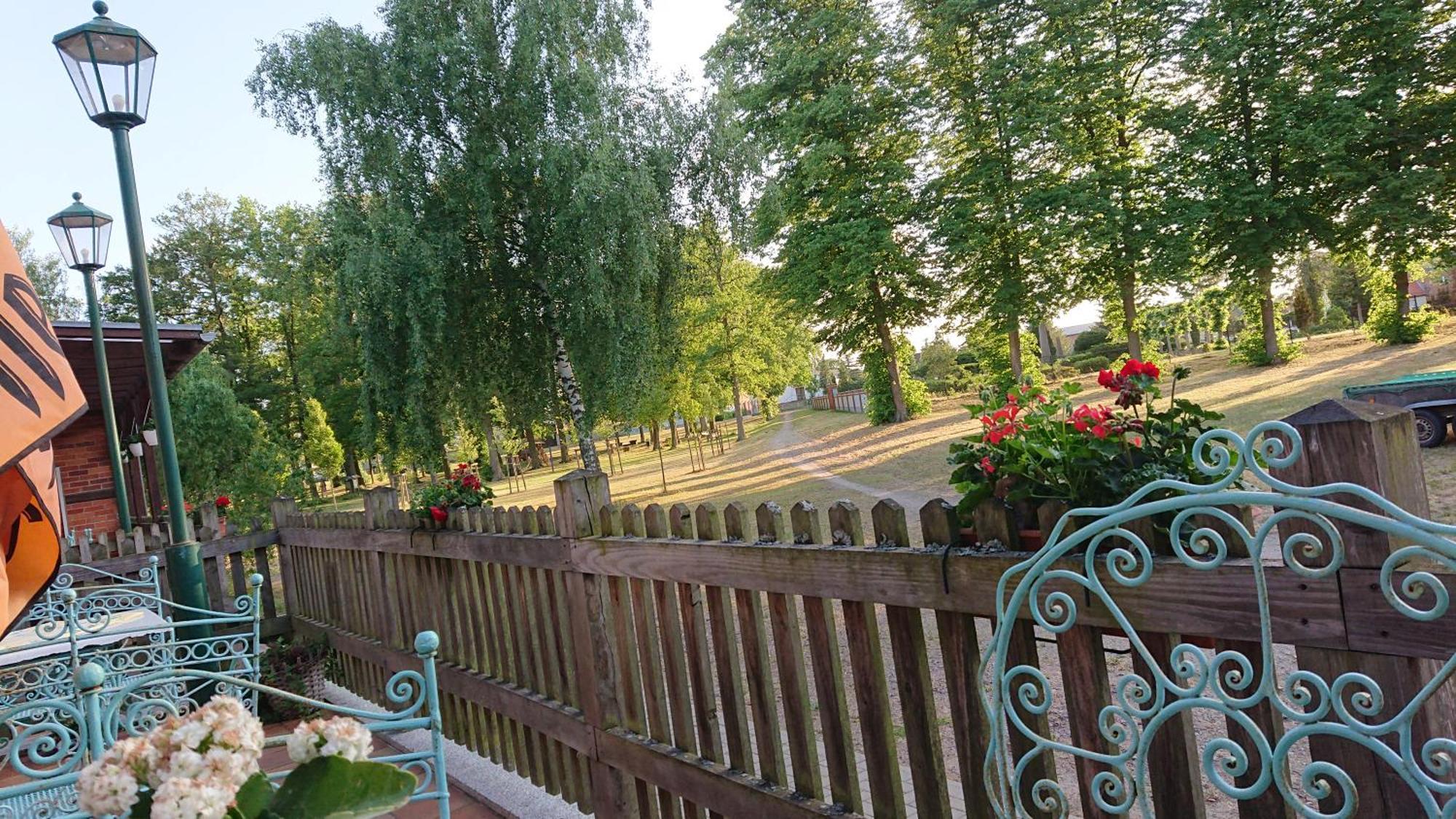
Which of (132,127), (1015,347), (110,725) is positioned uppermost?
(132,127)

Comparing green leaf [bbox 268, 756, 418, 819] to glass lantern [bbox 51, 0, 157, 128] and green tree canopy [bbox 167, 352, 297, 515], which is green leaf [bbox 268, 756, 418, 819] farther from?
green tree canopy [bbox 167, 352, 297, 515]

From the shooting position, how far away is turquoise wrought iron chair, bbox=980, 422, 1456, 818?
1.05 metres

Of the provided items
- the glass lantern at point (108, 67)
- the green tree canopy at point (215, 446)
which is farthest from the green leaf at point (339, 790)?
the green tree canopy at point (215, 446)

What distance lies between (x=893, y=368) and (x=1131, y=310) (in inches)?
251

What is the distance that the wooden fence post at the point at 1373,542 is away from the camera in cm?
→ 121

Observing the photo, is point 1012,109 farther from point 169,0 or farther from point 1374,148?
point 169,0

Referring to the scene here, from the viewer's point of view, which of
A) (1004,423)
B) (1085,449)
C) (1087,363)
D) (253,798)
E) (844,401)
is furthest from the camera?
(844,401)

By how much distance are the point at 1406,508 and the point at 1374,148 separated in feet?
77.3

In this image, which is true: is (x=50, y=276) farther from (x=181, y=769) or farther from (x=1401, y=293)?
(x=1401, y=293)

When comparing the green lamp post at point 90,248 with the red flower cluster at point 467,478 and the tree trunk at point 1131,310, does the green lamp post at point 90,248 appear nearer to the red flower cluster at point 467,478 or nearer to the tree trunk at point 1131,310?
the red flower cluster at point 467,478

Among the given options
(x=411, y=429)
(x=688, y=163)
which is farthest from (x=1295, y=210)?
(x=411, y=429)

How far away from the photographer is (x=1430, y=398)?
9.41 meters

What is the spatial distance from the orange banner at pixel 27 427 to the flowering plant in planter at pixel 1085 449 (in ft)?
5.35

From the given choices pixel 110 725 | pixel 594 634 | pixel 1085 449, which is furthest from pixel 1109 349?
pixel 110 725
